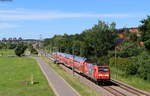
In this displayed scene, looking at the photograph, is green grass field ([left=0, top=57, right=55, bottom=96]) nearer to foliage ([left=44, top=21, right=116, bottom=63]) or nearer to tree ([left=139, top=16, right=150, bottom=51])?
tree ([left=139, top=16, right=150, bottom=51])

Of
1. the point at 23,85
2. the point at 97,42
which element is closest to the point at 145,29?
the point at 23,85

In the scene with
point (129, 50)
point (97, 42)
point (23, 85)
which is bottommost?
point (23, 85)

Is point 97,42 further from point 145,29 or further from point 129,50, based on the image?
point 145,29

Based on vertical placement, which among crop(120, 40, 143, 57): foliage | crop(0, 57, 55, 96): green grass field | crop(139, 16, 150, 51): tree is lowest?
crop(0, 57, 55, 96): green grass field

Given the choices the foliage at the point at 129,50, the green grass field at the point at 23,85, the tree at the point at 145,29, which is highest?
the tree at the point at 145,29

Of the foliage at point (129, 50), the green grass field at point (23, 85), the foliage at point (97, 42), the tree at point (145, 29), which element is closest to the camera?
the green grass field at point (23, 85)

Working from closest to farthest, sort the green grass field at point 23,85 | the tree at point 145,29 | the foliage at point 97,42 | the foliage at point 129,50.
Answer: the green grass field at point 23,85, the tree at point 145,29, the foliage at point 129,50, the foliage at point 97,42

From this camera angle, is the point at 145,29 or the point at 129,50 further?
the point at 129,50

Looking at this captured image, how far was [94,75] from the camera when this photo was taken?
4278cm

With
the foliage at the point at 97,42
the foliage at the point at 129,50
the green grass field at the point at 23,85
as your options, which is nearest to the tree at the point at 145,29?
the green grass field at the point at 23,85

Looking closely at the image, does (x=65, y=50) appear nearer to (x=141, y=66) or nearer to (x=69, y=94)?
(x=141, y=66)

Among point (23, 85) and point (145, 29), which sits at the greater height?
point (145, 29)

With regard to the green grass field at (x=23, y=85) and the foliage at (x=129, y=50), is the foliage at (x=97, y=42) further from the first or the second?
the green grass field at (x=23, y=85)

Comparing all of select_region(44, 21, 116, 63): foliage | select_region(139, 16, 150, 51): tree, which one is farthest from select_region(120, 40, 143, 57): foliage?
select_region(139, 16, 150, 51): tree
